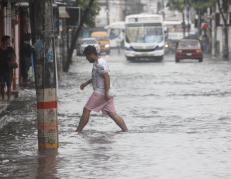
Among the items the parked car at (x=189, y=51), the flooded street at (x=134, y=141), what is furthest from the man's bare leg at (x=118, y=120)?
the parked car at (x=189, y=51)

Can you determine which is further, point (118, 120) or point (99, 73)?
point (118, 120)

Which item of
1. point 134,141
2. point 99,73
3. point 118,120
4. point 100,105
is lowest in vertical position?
point 134,141

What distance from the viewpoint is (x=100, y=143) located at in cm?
1627

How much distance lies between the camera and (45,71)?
15000mm

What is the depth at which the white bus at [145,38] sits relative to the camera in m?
63.7

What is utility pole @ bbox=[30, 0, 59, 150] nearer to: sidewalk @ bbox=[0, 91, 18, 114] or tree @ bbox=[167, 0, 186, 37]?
sidewalk @ bbox=[0, 91, 18, 114]

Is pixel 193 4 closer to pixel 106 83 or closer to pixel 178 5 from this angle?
pixel 178 5

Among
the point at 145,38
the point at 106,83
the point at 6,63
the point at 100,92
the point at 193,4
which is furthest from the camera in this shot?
the point at 193,4

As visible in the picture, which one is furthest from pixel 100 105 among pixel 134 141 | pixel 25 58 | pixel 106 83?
pixel 25 58

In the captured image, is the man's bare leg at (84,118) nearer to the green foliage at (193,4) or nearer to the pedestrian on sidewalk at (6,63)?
the pedestrian on sidewalk at (6,63)

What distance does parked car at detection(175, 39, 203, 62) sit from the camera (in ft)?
208

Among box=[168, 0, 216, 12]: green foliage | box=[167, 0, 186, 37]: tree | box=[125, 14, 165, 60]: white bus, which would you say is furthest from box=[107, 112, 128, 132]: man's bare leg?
box=[167, 0, 186, 37]: tree

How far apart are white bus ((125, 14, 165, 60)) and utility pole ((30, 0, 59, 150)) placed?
4848 centimetres

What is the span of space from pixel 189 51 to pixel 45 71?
4917 cm
